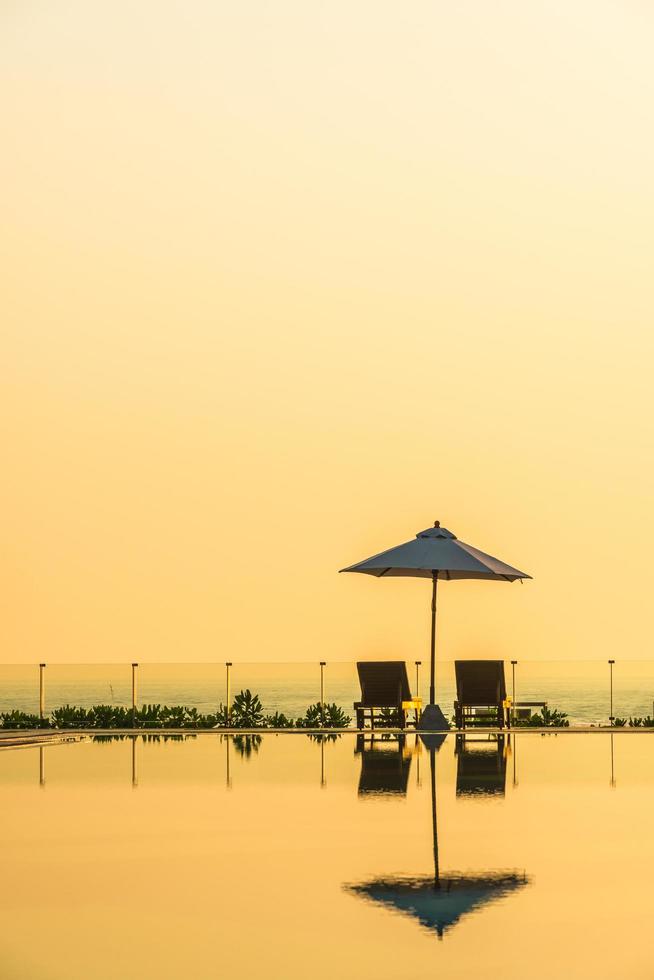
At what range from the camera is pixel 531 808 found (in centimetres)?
1128

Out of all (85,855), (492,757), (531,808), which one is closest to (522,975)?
(85,855)

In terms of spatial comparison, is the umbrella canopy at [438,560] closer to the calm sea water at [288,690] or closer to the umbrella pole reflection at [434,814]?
A: the umbrella pole reflection at [434,814]

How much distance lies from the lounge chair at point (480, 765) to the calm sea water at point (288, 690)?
1980 cm

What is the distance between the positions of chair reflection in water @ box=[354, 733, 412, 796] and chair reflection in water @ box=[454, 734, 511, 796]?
0.51 meters

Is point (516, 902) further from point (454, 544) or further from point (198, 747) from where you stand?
point (454, 544)

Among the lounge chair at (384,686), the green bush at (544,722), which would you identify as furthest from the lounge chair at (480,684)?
Answer: the green bush at (544,722)

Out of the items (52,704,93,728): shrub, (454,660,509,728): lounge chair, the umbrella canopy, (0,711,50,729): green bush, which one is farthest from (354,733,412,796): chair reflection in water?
(0,711,50,729): green bush

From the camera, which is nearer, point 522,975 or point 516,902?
point 522,975

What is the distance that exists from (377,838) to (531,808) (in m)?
2.11

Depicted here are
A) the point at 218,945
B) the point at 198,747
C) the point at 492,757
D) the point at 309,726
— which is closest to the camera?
the point at 218,945

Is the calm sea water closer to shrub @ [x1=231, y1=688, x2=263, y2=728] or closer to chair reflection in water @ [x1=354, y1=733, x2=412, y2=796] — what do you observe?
shrub @ [x1=231, y1=688, x2=263, y2=728]

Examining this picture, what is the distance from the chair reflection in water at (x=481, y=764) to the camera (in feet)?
41.8

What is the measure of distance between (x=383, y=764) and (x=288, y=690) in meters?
61.2

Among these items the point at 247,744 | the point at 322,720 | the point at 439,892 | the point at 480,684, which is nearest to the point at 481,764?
the point at 247,744
